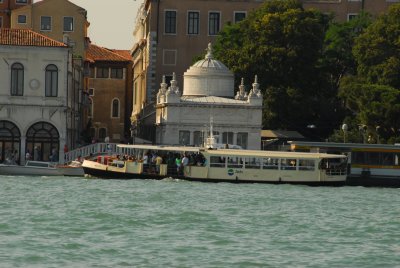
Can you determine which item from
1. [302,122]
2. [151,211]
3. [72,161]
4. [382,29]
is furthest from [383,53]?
[151,211]

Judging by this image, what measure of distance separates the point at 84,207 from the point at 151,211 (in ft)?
7.79

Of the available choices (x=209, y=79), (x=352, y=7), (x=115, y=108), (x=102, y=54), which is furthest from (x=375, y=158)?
(x=102, y=54)

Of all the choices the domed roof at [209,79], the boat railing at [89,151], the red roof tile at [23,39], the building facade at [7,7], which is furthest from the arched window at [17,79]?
the building facade at [7,7]

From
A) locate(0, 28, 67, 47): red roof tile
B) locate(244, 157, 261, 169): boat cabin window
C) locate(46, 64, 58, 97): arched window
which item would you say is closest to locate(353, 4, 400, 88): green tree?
locate(244, 157, 261, 169): boat cabin window

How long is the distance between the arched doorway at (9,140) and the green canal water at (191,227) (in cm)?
1701

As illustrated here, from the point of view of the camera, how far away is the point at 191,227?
146 feet

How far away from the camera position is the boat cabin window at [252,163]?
238 ft

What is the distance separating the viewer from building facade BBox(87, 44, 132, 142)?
134 metres

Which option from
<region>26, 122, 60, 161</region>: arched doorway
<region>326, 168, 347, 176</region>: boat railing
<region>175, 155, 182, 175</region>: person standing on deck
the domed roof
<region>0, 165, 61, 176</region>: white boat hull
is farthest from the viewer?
the domed roof

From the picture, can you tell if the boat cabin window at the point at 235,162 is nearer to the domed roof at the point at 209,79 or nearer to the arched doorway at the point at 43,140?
the arched doorway at the point at 43,140

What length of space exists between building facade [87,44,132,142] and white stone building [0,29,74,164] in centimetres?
5038

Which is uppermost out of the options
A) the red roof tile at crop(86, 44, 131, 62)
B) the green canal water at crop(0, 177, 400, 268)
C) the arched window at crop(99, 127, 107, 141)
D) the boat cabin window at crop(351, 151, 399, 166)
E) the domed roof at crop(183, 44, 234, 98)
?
the red roof tile at crop(86, 44, 131, 62)

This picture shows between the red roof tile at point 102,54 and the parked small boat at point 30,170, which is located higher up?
the red roof tile at point 102,54

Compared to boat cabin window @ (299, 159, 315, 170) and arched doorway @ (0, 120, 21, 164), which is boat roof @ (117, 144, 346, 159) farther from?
arched doorway @ (0, 120, 21, 164)
